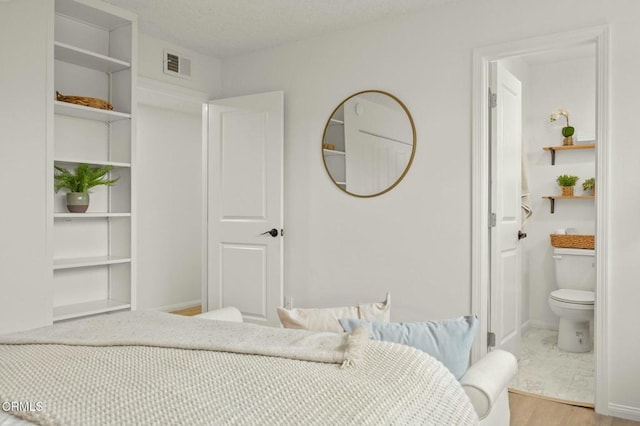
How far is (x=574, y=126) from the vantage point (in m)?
4.45

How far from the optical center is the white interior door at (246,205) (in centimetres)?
397

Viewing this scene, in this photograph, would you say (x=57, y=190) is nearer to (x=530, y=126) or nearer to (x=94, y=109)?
(x=94, y=109)

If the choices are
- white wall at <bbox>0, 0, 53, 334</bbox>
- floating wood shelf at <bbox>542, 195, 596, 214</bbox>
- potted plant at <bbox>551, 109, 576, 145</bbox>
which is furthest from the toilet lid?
white wall at <bbox>0, 0, 53, 334</bbox>

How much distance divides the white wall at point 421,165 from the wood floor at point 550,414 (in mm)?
132

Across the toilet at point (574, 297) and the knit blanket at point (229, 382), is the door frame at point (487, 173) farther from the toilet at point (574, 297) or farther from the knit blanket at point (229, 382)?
the knit blanket at point (229, 382)

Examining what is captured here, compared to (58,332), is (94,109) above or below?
above

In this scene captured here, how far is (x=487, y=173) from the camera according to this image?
10.4ft

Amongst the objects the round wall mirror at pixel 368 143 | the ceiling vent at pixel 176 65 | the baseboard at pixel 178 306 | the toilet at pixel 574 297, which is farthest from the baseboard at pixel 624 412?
the baseboard at pixel 178 306

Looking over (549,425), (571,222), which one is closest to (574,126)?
(571,222)

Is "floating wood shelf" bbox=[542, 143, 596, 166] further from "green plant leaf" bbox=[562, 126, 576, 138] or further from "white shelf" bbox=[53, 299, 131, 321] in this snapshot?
"white shelf" bbox=[53, 299, 131, 321]

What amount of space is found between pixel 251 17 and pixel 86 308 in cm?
234

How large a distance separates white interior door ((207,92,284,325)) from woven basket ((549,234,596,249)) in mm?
2448

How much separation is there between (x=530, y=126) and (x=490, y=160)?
5.77ft

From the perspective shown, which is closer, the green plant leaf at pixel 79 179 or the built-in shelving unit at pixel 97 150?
the green plant leaf at pixel 79 179
